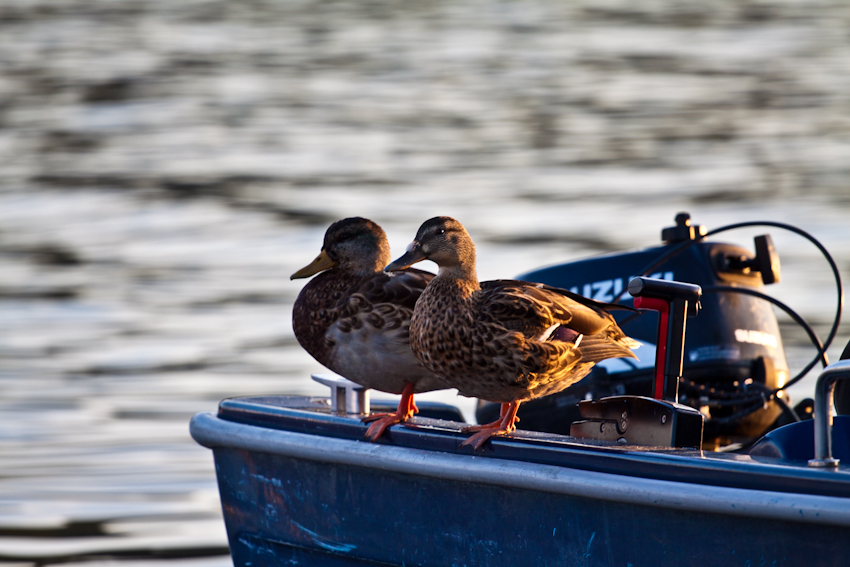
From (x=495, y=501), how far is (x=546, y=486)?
0.19 metres

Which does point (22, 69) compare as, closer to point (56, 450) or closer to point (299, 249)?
point (299, 249)

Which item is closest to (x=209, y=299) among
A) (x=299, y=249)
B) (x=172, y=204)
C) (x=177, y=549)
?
(x=299, y=249)

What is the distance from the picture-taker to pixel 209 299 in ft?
28.2

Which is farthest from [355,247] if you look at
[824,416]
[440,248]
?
[824,416]

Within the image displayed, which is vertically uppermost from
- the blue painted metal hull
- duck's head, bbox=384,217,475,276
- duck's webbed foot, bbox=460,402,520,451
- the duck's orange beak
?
duck's head, bbox=384,217,475,276

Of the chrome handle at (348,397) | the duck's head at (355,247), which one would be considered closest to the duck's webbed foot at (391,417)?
the chrome handle at (348,397)

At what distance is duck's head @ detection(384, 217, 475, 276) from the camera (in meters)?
2.69

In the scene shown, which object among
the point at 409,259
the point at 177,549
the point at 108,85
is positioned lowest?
the point at 177,549

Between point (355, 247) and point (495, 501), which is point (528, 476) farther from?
point (355, 247)

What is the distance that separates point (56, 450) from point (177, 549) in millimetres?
1399

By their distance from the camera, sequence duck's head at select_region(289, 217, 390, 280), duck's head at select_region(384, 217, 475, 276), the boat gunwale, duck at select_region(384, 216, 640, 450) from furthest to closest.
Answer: duck's head at select_region(289, 217, 390, 280)
duck's head at select_region(384, 217, 475, 276)
duck at select_region(384, 216, 640, 450)
the boat gunwale

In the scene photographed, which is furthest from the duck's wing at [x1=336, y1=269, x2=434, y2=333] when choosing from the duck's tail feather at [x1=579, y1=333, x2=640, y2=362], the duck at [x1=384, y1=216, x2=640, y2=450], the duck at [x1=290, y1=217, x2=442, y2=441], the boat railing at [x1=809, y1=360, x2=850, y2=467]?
the boat railing at [x1=809, y1=360, x2=850, y2=467]

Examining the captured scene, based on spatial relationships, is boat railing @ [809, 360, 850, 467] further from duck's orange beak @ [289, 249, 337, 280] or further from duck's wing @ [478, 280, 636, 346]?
duck's orange beak @ [289, 249, 337, 280]

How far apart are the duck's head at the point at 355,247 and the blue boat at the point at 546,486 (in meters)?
0.35
